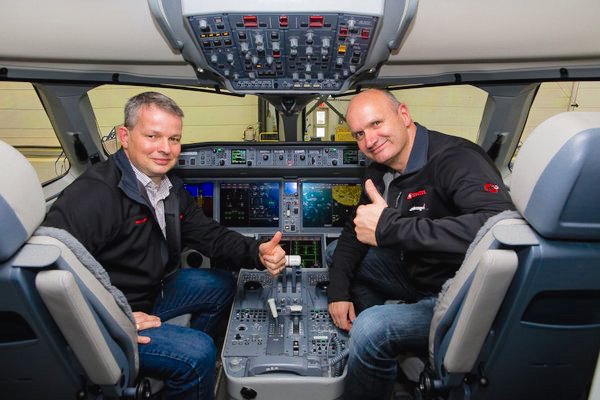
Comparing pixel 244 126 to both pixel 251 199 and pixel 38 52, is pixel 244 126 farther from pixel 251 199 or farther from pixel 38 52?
pixel 38 52

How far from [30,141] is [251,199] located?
12.7ft

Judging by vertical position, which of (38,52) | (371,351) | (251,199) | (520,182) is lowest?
(371,351)

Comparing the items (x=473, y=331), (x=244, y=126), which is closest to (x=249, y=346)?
(x=473, y=331)

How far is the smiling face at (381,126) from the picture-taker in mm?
1702

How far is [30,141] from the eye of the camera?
4.86 meters

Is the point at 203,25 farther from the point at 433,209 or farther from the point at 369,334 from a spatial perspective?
the point at 369,334

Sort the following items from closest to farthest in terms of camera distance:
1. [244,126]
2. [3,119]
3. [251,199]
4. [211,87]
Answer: [211,87] → [251,199] → [3,119] → [244,126]

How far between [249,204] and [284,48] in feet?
3.72

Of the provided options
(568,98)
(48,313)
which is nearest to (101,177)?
(48,313)

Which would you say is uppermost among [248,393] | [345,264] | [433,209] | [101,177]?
[101,177]

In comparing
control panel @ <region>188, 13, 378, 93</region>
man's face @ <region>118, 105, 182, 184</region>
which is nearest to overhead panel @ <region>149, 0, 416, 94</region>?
Answer: control panel @ <region>188, 13, 378, 93</region>

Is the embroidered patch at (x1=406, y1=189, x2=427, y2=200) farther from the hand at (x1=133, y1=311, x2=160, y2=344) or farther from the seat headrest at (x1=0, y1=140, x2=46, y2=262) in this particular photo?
the seat headrest at (x1=0, y1=140, x2=46, y2=262)

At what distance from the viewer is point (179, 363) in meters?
1.38

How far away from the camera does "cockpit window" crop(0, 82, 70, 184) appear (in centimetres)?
470
